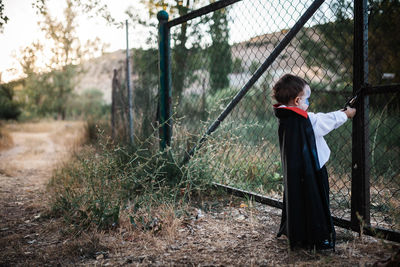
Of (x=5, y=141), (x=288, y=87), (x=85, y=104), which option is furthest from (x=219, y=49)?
(x=85, y=104)

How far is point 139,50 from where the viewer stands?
6723 millimetres

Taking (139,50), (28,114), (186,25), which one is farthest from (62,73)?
(186,25)

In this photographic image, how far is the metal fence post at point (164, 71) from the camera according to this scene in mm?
3564

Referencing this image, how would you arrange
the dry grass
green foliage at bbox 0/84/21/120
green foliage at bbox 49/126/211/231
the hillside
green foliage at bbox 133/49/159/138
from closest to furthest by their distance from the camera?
green foliage at bbox 49/126/211/231 → green foliage at bbox 133/49/159/138 → the dry grass → the hillside → green foliage at bbox 0/84/21/120

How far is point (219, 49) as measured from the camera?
21.6 feet

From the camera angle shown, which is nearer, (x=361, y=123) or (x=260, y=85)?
(x=361, y=123)

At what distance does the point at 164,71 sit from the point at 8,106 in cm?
1332

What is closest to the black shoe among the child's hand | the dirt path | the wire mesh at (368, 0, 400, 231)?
the child's hand

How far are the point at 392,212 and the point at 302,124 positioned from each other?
135cm

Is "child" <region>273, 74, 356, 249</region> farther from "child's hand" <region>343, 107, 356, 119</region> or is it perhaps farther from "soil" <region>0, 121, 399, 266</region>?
"soil" <region>0, 121, 399, 266</region>

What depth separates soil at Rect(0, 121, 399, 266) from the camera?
78.1 inches

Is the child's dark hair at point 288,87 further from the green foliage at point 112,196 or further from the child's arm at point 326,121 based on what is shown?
the green foliage at point 112,196

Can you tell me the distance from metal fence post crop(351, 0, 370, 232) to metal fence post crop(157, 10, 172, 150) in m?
2.08

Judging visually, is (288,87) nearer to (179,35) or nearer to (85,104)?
(179,35)
